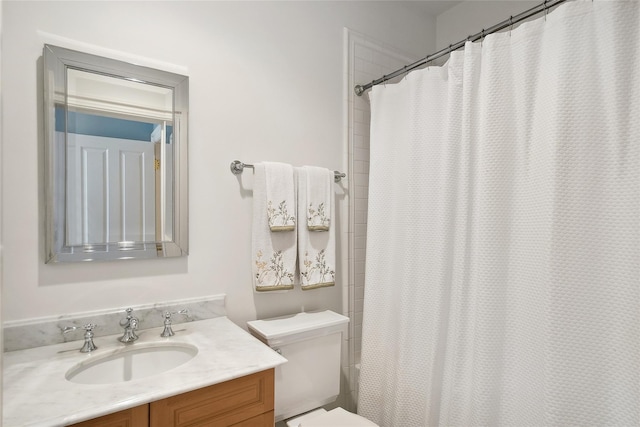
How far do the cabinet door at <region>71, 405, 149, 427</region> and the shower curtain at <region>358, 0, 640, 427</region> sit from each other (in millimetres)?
1098

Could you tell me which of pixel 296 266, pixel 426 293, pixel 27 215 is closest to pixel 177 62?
pixel 27 215

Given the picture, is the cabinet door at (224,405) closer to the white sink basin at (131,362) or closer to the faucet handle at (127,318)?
the white sink basin at (131,362)

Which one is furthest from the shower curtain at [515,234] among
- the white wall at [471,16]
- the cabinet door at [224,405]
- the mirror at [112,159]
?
the mirror at [112,159]

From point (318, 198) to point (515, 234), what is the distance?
34.9 inches

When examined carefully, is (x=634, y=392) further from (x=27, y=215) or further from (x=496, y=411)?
(x=27, y=215)

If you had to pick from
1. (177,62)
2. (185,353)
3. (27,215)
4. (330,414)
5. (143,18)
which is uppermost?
(143,18)

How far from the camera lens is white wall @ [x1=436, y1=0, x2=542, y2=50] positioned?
6.63ft

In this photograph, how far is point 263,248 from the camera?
5.46 ft

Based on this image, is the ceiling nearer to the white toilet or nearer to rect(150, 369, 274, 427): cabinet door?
the white toilet

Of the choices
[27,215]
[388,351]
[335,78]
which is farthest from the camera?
[335,78]

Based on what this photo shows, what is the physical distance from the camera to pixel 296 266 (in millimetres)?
1800

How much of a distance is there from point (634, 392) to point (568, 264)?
1.25ft

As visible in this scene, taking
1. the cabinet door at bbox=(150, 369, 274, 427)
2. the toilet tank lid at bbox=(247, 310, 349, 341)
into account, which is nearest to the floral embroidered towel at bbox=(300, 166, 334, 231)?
the toilet tank lid at bbox=(247, 310, 349, 341)

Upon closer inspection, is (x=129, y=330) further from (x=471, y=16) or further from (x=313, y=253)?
(x=471, y=16)
